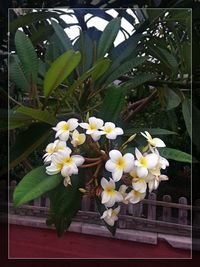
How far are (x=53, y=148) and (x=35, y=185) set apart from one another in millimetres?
82

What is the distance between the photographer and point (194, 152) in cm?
84

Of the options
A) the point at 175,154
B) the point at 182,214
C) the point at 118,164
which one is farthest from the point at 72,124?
the point at 182,214

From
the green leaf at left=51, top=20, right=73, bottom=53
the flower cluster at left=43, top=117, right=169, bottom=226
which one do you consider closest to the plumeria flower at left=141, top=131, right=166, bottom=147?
the flower cluster at left=43, top=117, right=169, bottom=226

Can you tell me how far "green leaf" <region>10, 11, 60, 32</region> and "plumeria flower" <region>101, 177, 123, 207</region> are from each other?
380 mm

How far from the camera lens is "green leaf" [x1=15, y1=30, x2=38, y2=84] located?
2.43ft

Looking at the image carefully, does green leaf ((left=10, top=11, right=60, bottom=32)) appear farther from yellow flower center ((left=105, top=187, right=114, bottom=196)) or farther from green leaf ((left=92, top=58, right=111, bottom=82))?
yellow flower center ((left=105, top=187, right=114, bottom=196))

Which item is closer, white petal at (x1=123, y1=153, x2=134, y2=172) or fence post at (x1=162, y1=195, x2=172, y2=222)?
white petal at (x1=123, y1=153, x2=134, y2=172)

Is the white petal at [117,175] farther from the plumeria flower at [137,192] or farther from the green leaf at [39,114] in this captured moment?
the green leaf at [39,114]

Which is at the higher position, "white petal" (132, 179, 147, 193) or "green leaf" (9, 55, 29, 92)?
"green leaf" (9, 55, 29, 92)

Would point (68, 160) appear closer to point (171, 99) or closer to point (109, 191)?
point (109, 191)

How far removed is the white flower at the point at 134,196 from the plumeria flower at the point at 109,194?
17mm

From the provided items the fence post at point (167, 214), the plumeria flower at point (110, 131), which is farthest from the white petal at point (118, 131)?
the fence post at point (167, 214)

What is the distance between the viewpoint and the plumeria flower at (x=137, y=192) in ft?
2.27

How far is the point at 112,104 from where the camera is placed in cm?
74
